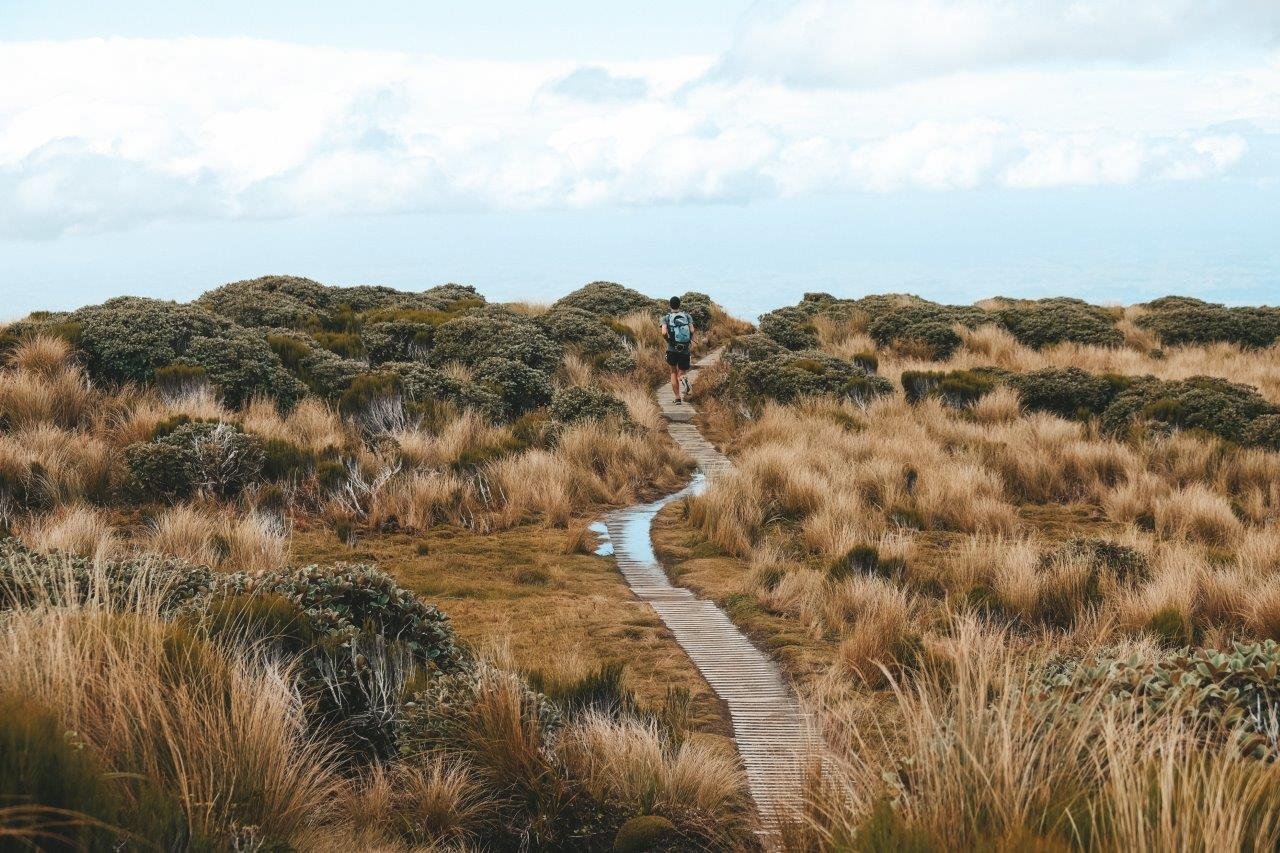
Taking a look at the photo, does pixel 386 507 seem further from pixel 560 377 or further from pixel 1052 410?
pixel 1052 410

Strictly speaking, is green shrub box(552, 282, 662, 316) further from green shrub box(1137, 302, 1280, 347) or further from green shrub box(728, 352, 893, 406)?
green shrub box(1137, 302, 1280, 347)

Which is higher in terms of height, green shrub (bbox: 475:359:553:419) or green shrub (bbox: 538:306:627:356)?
green shrub (bbox: 538:306:627:356)

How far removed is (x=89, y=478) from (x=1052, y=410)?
13.7 m

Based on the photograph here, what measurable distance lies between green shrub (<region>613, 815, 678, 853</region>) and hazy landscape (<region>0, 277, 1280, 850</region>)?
0.04ft

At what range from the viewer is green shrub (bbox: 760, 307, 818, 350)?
24531 mm

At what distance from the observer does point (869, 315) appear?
2770cm

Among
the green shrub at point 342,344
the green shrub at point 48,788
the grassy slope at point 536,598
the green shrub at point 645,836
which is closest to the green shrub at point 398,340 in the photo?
the green shrub at point 342,344

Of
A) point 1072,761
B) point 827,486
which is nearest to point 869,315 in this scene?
point 827,486

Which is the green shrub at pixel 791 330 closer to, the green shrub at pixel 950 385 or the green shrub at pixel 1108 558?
the green shrub at pixel 950 385

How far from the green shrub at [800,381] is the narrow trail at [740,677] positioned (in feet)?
20.4

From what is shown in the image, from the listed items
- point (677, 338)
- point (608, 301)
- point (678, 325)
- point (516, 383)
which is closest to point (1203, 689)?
point (516, 383)

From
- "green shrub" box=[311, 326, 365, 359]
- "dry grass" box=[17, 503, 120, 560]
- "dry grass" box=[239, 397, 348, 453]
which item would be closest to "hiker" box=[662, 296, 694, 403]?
"green shrub" box=[311, 326, 365, 359]

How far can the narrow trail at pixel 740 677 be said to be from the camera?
16.7 feet

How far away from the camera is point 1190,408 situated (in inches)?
587
